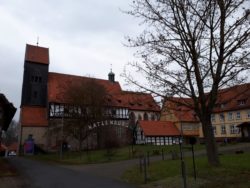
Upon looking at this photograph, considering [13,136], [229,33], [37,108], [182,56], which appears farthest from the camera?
[13,136]

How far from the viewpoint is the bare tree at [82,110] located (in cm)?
4209

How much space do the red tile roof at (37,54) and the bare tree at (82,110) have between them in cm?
2165

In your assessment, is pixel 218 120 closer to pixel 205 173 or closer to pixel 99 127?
pixel 99 127

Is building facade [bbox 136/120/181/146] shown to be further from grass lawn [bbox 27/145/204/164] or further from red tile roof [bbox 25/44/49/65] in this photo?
red tile roof [bbox 25/44/49/65]

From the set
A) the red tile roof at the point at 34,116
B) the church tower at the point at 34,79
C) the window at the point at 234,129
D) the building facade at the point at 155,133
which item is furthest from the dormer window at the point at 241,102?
the church tower at the point at 34,79

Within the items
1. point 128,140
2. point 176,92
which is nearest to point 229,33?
point 176,92

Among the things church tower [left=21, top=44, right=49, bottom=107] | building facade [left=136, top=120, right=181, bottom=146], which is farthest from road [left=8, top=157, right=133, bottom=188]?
church tower [left=21, top=44, right=49, bottom=107]

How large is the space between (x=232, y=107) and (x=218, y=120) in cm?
443

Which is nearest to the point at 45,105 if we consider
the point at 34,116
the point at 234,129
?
the point at 34,116

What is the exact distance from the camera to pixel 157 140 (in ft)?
189

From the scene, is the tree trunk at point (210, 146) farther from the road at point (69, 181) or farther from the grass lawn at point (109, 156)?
the grass lawn at point (109, 156)

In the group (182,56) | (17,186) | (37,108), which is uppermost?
A: (37,108)

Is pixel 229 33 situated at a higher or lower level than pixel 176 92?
higher

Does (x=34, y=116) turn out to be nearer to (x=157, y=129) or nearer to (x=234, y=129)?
(x=157, y=129)
